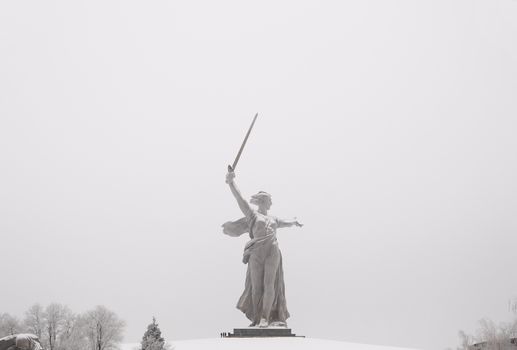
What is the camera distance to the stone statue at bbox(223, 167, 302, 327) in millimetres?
14297

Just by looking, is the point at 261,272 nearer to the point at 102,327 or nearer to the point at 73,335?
the point at 102,327

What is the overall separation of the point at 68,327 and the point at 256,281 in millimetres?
21228

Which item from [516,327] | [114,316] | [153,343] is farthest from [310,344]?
[516,327]

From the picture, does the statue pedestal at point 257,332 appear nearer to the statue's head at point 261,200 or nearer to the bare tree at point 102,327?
the statue's head at point 261,200

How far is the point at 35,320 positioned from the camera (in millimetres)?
32312

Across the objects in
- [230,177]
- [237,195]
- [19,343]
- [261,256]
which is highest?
[230,177]

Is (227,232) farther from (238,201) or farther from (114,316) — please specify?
(114,316)

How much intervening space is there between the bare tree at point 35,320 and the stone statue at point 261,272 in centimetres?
2163

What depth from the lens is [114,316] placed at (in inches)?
1194

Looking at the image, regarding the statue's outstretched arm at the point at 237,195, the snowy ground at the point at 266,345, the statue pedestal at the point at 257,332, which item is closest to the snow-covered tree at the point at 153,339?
the snowy ground at the point at 266,345

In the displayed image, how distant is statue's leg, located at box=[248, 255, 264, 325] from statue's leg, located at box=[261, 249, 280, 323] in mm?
192

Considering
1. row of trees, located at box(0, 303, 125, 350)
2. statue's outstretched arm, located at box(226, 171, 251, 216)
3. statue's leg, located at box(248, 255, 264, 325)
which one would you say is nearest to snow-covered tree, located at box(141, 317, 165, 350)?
statue's leg, located at box(248, 255, 264, 325)

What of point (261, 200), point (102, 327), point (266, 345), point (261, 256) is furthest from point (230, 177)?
point (102, 327)

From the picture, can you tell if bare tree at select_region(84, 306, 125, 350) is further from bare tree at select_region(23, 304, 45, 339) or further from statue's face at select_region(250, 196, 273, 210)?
statue's face at select_region(250, 196, 273, 210)
